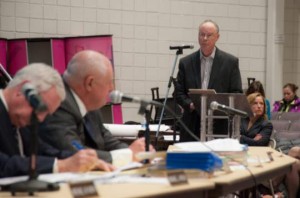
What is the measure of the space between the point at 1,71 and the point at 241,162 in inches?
66.8

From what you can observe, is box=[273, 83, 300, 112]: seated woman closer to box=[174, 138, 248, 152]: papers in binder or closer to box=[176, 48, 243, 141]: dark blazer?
box=[176, 48, 243, 141]: dark blazer

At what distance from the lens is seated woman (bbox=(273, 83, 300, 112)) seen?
870 cm

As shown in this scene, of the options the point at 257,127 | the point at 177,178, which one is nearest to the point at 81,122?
the point at 177,178

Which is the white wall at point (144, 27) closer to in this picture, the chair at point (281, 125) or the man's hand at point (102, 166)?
the chair at point (281, 125)

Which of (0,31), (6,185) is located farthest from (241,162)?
(0,31)

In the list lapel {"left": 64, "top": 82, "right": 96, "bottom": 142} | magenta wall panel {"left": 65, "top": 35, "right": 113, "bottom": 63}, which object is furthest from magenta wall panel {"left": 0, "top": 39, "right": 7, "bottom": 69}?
lapel {"left": 64, "top": 82, "right": 96, "bottom": 142}

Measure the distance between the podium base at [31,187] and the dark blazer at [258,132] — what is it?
3775mm

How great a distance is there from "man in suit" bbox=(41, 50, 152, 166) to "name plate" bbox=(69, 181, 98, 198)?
0.86 m

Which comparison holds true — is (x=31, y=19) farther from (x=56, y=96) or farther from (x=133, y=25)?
(x=56, y=96)

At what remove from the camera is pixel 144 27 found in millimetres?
8281

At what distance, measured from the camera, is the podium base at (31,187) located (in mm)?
1920

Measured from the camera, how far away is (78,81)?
116 inches

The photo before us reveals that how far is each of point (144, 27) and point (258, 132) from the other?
9.95ft

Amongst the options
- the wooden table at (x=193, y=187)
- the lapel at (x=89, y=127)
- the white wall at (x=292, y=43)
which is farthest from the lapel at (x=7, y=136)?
the white wall at (x=292, y=43)
